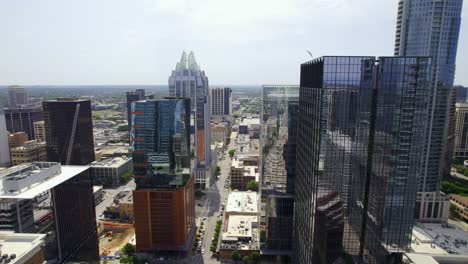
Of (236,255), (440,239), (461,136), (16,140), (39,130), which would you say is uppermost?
(39,130)

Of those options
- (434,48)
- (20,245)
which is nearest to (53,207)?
(20,245)

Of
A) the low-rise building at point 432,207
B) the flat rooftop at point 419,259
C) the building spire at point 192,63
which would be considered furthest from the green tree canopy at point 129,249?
the low-rise building at point 432,207

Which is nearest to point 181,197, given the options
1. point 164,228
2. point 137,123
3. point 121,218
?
point 164,228

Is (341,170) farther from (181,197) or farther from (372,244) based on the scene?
(181,197)

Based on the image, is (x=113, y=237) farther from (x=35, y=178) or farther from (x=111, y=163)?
(x=111, y=163)

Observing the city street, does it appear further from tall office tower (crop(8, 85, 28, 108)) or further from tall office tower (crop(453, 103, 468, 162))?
tall office tower (crop(8, 85, 28, 108))
